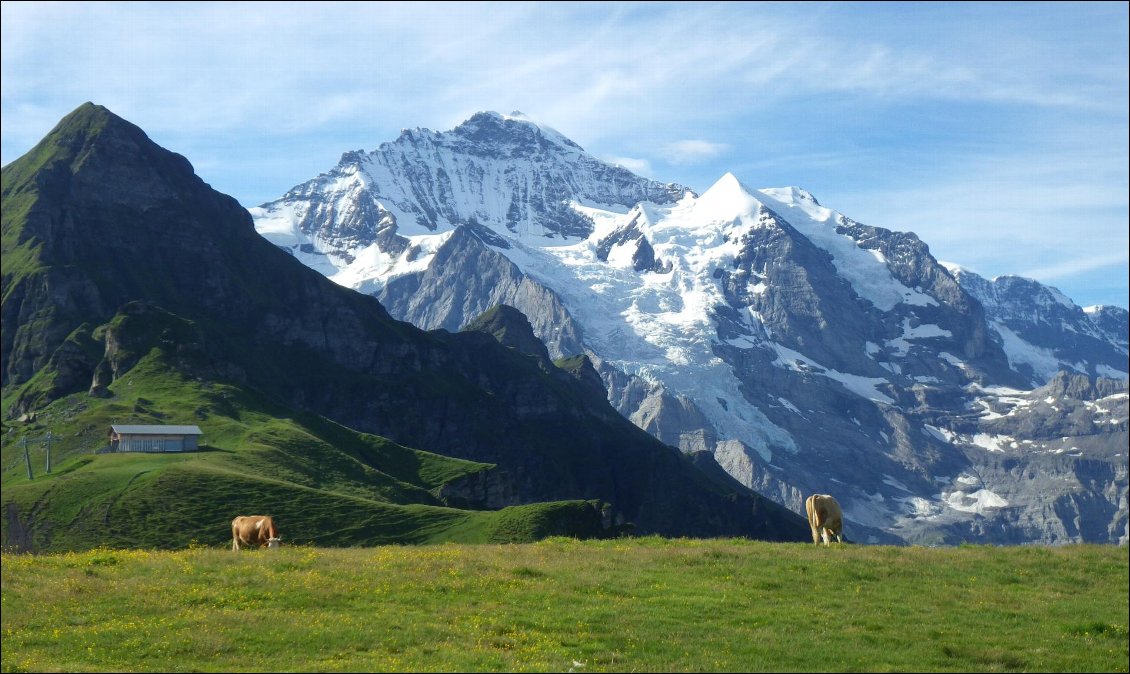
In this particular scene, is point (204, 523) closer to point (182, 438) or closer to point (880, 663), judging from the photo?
point (182, 438)

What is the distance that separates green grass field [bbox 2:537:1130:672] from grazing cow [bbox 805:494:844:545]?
8022 millimetres

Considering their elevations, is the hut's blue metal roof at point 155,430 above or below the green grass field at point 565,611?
above

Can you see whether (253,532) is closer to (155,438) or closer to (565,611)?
(565,611)

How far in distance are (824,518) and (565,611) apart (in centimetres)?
2406

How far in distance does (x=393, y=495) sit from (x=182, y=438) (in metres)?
33.9

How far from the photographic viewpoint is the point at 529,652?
1400 inches

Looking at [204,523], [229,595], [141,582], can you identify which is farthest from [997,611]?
[204,523]

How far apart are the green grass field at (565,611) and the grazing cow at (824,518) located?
316 inches

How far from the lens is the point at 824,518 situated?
2395 inches

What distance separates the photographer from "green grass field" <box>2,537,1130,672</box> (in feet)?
117

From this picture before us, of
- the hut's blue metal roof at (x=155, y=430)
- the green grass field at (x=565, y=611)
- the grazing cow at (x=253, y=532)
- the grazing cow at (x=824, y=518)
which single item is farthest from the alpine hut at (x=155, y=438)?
the grazing cow at (x=824, y=518)

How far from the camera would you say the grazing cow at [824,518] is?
60.8 m

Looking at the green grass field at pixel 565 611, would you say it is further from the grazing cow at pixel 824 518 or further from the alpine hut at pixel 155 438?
the alpine hut at pixel 155 438

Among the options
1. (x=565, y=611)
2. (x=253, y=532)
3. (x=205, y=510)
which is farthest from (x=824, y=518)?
(x=205, y=510)
